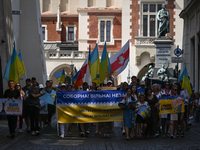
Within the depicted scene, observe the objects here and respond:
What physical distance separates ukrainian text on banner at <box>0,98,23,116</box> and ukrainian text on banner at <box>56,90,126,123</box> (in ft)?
3.96

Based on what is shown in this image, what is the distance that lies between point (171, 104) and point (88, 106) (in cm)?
246

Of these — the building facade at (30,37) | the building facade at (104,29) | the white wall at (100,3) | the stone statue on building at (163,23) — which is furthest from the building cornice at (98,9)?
the building facade at (30,37)

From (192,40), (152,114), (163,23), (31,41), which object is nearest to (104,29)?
(163,23)

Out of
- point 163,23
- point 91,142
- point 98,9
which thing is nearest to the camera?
point 91,142

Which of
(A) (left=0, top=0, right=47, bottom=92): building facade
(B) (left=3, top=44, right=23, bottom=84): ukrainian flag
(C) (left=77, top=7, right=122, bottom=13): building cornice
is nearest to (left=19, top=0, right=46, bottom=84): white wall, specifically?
(A) (left=0, top=0, right=47, bottom=92): building facade

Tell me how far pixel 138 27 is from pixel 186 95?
27.9 metres

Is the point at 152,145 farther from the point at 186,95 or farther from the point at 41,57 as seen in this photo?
the point at 41,57

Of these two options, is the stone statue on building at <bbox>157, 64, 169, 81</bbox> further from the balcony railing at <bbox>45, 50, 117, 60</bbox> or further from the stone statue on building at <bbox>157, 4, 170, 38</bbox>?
the balcony railing at <bbox>45, 50, 117, 60</bbox>

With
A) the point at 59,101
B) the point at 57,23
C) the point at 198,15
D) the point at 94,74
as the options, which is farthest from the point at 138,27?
the point at 59,101

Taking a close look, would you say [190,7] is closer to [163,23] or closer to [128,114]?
[163,23]

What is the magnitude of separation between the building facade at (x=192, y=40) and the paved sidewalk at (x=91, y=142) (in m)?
8.90

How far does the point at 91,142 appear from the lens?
10.5 meters

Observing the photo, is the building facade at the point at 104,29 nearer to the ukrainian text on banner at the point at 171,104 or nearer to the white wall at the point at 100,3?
the white wall at the point at 100,3

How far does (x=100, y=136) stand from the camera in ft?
38.8
